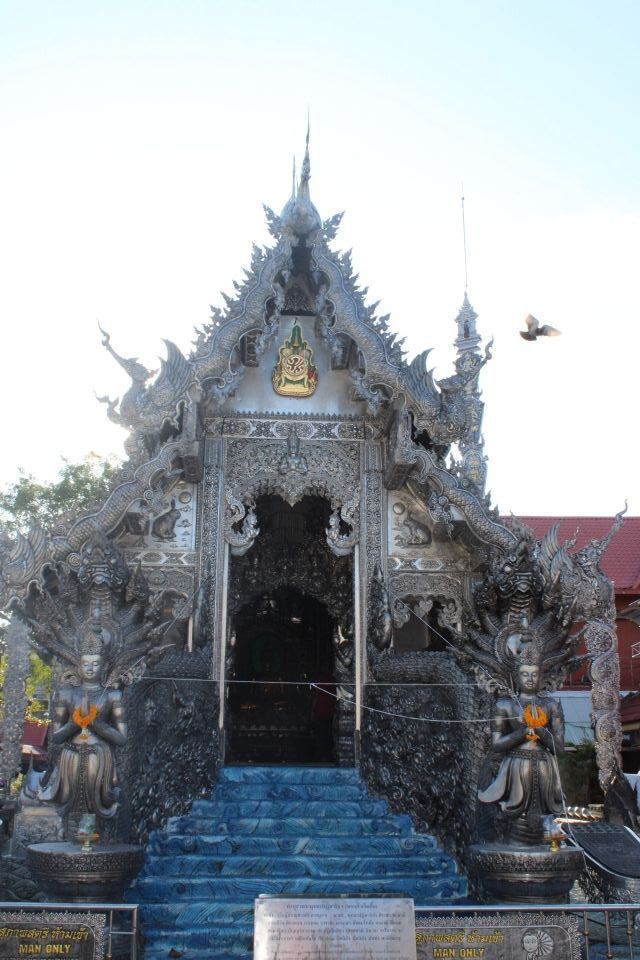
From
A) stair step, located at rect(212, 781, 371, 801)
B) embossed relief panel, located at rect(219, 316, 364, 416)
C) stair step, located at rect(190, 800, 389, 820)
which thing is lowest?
stair step, located at rect(190, 800, 389, 820)

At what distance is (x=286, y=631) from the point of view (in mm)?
10938

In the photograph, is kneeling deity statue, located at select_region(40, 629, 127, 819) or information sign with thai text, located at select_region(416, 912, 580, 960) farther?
kneeling deity statue, located at select_region(40, 629, 127, 819)

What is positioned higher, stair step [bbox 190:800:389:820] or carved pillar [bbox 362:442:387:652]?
carved pillar [bbox 362:442:387:652]

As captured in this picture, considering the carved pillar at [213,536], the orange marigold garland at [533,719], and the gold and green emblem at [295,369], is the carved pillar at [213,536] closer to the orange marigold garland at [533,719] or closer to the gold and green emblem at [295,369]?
the gold and green emblem at [295,369]

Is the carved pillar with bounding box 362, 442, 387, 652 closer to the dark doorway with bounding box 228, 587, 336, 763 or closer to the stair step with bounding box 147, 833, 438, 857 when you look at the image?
the stair step with bounding box 147, 833, 438, 857

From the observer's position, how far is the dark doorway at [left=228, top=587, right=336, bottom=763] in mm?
10398

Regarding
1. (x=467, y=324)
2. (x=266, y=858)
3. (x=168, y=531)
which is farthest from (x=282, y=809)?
(x=467, y=324)

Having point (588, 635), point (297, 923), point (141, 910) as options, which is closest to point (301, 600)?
point (588, 635)

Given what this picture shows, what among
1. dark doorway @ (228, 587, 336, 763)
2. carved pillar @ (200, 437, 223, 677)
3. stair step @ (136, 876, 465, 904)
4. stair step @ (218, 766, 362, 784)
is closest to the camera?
stair step @ (136, 876, 465, 904)

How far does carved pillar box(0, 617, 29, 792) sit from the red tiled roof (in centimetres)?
1069

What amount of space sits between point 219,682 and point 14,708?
5086 millimetres

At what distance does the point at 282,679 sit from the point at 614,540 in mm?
11380

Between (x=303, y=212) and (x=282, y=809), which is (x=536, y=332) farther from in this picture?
(x=282, y=809)

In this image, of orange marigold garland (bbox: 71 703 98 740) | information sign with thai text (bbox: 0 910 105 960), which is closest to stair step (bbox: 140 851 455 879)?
orange marigold garland (bbox: 71 703 98 740)
